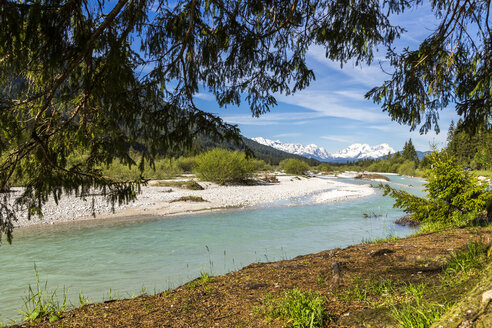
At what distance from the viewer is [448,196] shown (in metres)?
8.17

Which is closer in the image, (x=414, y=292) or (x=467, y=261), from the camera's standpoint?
(x=414, y=292)

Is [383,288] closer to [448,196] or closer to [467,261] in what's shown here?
[467,261]

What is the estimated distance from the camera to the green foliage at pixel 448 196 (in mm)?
7872

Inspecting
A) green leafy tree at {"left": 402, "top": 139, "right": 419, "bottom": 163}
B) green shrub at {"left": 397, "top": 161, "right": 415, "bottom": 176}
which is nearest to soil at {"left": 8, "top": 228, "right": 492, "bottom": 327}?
green shrub at {"left": 397, "top": 161, "right": 415, "bottom": 176}

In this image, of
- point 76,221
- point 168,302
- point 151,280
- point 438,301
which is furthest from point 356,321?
point 76,221

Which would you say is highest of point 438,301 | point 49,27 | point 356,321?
point 49,27

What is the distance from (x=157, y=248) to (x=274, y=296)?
6547mm

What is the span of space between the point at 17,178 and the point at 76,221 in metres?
11.0

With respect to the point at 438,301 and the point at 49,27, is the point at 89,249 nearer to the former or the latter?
the point at 49,27

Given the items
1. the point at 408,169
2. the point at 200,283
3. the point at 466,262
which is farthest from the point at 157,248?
the point at 408,169

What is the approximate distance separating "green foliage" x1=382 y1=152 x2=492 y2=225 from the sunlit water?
1.64 m

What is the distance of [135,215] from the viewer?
14453 mm

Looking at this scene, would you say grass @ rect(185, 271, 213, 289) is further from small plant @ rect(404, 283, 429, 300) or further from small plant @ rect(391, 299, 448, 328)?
small plant @ rect(391, 299, 448, 328)

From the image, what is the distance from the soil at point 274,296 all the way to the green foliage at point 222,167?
1030 inches
